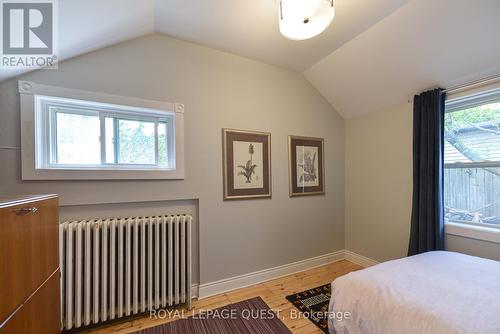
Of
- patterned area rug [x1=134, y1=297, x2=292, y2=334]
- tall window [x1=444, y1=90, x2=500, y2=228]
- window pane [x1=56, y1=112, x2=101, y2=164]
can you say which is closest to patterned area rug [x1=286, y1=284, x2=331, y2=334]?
patterned area rug [x1=134, y1=297, x2=292, y2=334]

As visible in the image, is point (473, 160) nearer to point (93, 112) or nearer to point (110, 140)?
point (110, 140)

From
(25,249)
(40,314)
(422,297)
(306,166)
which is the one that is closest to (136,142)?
(25,249)

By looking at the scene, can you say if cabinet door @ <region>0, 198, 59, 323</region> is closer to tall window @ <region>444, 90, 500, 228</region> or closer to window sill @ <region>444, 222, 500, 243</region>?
window sill @ <region>444, 222, 500, 243</region>

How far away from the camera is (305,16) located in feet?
4.42

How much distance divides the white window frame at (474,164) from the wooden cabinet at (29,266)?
319 centimetres

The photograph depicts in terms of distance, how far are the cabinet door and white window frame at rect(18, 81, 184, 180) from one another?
51 centimetres

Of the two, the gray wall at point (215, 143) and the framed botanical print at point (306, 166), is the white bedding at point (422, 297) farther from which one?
the framed botanical print at point (306, 166)

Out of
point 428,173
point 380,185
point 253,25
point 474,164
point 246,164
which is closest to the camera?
point 253,25

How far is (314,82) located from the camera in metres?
2.85

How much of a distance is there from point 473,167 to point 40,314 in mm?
3445

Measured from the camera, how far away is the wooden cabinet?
0.84 meters

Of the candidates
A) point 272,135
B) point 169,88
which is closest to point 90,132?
point 169,88

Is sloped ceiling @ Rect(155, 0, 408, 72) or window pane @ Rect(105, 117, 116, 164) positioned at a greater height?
sloped ceiling @ Rect(155, 0, 408, 72)

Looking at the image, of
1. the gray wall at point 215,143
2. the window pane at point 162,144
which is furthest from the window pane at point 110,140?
the window pane at point 162,144
